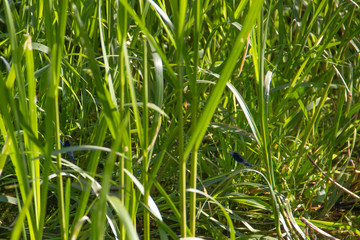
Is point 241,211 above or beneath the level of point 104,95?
beneath

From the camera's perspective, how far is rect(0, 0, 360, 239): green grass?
0.65 metres

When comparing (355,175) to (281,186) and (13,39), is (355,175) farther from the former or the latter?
(13,39)

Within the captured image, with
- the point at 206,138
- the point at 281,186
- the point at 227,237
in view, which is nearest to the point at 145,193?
the point at 227,237

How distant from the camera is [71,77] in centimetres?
128

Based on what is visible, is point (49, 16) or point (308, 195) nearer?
point (49, 16)

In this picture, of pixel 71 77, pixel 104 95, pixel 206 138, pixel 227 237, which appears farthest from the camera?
pixel 206 138

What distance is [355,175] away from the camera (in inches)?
50.7

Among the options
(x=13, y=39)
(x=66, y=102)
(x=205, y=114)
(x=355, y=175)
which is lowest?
(x=355, y=175)

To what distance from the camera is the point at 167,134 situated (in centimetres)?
123

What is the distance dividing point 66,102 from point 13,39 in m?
0.63

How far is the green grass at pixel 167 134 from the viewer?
0.65m

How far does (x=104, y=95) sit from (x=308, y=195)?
31.2 inches

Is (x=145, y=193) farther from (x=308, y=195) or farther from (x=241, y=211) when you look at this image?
(x=308, y=195)

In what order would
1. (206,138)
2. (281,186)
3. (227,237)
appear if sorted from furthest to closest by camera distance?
(206,138) → (281,186) → (227,237)
